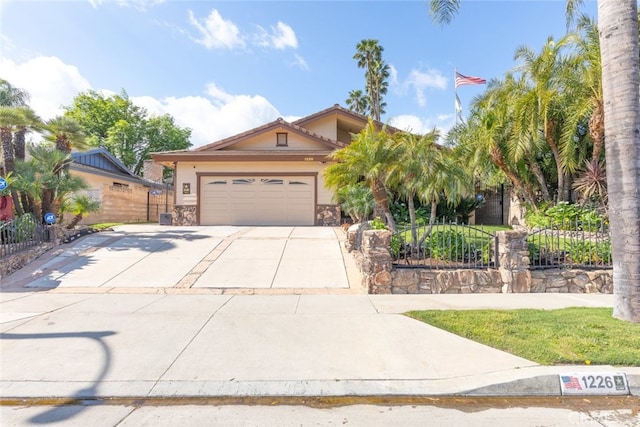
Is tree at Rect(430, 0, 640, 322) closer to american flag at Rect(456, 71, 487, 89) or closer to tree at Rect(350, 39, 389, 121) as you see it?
american flag at Rect(456, 71, 487, 89)

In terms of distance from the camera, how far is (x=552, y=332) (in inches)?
189

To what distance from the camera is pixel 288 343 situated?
15.6ft

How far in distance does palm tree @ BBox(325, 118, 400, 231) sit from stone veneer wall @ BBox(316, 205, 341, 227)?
6863 mm

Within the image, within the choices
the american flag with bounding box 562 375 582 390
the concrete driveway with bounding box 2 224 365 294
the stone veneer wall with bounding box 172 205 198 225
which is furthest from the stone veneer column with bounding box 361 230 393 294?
the stone veneer wall with bounding box 172 205 198 225

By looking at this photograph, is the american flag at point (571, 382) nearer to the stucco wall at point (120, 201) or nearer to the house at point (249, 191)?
the house at point (249, 191)

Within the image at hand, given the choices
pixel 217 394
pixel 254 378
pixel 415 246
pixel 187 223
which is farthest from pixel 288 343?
pixel 187 223

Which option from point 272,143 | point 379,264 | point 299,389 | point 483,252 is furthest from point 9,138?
point 483,252

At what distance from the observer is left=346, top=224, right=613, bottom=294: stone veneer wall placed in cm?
750

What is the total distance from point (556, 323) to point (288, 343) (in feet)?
12.6

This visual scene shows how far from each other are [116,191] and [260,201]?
10682 mm

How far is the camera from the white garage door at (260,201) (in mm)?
16500

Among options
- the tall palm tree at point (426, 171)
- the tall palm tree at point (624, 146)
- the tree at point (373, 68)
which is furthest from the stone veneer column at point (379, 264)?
the tree at point (373, 68)

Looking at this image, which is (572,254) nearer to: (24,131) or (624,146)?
(624,146)

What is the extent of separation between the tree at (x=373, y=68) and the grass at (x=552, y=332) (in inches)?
1193
